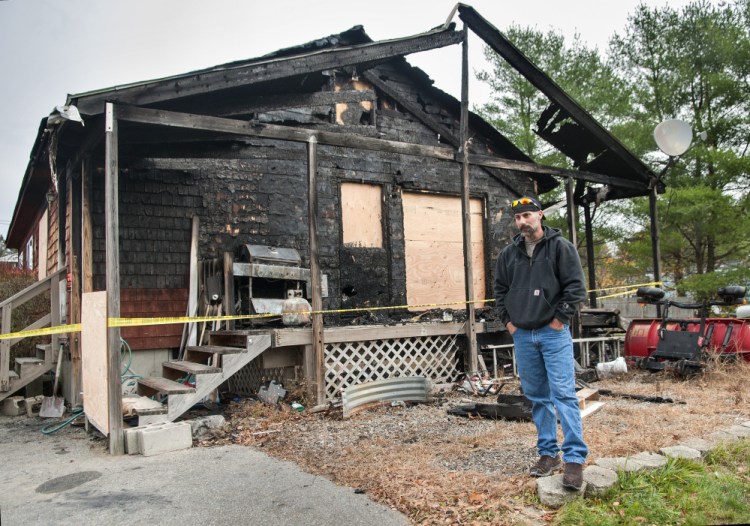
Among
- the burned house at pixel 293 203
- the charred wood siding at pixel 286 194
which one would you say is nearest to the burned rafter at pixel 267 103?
the burned house at pixel 293 203

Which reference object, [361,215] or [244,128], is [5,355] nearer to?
[244,128]

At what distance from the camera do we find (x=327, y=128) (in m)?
9.77

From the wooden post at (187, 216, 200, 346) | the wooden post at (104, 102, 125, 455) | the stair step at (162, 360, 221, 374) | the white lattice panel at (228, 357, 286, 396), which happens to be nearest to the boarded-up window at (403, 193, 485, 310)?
the white lattice panel at (228, 357, 286, 396)

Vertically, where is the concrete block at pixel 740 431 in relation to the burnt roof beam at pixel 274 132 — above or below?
below

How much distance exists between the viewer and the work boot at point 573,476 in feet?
10.4

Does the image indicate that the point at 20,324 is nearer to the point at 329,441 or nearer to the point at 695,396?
the point at 329,441

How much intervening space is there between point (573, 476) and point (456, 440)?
1793 mm

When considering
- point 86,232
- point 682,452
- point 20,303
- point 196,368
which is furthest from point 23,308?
point 682,452

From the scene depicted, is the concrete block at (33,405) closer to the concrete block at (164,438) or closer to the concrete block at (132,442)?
the concrete block at (132,442)

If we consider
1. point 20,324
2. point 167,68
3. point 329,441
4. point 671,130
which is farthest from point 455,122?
point 20,324

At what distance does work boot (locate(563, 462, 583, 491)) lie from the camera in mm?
3158

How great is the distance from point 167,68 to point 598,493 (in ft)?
18.2

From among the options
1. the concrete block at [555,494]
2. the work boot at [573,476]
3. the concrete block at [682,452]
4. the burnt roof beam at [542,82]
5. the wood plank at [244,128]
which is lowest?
the concrete block at [555,494]

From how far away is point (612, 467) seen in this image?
3471mm
